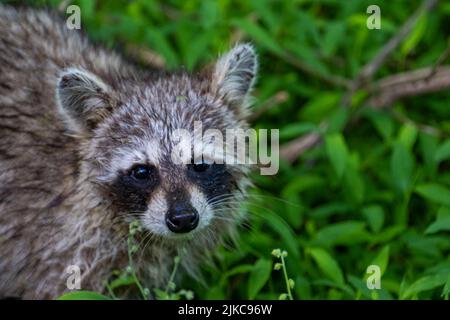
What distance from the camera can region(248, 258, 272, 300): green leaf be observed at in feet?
15.6

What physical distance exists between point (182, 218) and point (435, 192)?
5.82 feet

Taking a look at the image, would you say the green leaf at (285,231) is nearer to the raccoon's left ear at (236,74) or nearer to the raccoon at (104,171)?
the raccoon at (104,171)

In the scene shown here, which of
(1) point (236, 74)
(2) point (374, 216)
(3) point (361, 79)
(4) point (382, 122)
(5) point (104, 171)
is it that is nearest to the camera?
(5) point (104, 171)

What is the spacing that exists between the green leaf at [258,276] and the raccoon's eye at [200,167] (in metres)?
0.71

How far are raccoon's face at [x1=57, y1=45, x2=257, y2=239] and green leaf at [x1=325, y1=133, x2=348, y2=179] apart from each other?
0.83 m

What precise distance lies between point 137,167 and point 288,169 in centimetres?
190

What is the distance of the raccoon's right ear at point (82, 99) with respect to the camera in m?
4.61

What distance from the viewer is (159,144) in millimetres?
4441

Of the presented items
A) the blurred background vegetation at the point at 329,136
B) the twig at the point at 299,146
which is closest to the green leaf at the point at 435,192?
the blurred background vegetation at the point at 329,136

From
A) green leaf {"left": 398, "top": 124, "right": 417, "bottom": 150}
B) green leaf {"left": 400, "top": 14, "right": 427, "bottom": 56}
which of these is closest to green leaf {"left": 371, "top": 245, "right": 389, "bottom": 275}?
green leaf {"left": 398, "top": 124, "right": 417, "bottom": 150}

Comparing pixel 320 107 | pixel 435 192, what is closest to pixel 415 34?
pixel 320 107

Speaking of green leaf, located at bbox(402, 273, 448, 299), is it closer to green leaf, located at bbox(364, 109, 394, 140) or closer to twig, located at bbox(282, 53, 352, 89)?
green leaf, located at bbox(364, 109, 394, 140)

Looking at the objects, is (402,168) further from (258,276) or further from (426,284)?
(258,276)

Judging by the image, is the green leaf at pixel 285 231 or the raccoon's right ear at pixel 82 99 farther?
the green leaf at pixel 285 231
